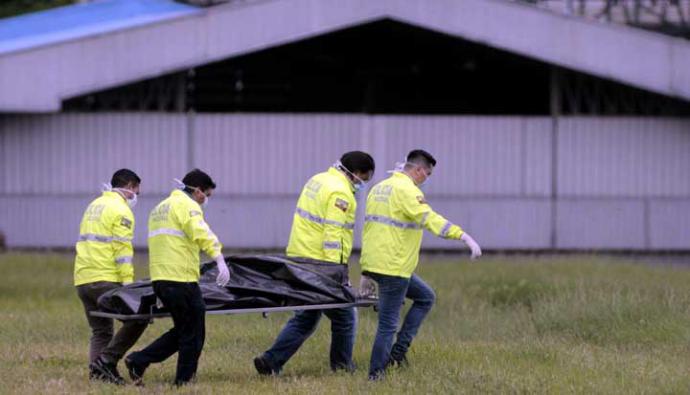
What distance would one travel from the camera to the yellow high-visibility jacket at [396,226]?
10.9m

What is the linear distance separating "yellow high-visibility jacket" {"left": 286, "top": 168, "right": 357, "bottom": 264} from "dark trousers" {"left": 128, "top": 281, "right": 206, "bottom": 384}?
131 centimetres

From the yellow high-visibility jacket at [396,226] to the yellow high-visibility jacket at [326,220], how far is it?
0.27 meters

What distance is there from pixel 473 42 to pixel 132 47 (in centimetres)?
667

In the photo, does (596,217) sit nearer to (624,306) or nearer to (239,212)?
(239,212)

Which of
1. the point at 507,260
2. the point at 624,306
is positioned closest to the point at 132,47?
the point at 507,260

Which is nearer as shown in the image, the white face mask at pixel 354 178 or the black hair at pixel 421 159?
the black hair at pixel 421 159

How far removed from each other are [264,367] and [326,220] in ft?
5.09

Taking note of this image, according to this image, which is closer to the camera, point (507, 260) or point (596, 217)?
point (507, 260)

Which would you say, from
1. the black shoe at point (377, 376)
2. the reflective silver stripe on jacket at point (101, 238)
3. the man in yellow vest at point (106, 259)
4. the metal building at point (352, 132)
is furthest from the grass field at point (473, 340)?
the metal building at point (352, 132)

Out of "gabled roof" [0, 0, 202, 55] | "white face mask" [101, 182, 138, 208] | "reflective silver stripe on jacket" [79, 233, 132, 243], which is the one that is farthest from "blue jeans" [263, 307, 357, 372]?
"gabled roof" [0, 0, 202, 55]

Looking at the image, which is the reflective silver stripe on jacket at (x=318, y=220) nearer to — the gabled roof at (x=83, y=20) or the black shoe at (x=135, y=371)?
the black shoe at (x=135, y=371)

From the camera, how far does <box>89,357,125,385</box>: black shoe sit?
11117mm

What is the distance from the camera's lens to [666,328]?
1388 centimetres

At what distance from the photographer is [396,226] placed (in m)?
11.1
